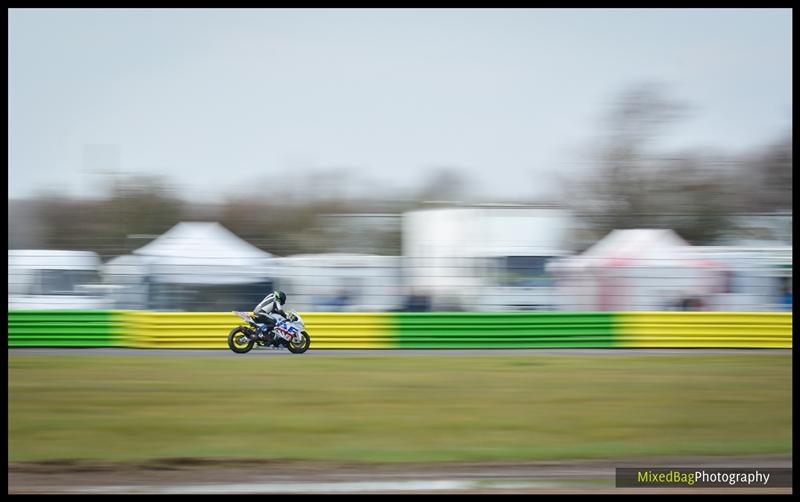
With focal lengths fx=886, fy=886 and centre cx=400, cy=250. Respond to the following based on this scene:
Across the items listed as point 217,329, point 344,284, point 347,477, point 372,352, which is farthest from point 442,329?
point 347,477

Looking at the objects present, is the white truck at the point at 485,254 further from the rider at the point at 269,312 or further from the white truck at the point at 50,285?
the white truck at the point at 50,285

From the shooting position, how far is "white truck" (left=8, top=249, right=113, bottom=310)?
56.2ft

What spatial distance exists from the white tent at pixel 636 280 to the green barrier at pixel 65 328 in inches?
314

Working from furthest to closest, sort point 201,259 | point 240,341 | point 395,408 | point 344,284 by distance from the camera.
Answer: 1. point 201,259
2. point 344,284
3. point 240,341
4. point 395,408

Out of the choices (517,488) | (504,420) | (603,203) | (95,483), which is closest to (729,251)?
(603,203)

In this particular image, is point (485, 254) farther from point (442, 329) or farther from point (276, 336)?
point (276, 336)

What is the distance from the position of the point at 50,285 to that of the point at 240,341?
548cm

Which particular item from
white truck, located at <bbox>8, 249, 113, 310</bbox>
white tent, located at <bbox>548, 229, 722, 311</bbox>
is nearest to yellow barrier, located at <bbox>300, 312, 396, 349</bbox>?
white tent, located at <bbox>548, 229, 722, 311</bbox>

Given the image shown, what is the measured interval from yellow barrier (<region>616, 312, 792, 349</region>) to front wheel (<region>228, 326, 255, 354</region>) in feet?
19.9

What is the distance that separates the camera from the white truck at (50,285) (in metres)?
17.1

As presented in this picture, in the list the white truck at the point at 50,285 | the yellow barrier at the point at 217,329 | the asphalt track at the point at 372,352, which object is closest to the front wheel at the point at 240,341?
the asphalt track at the point at 372,352

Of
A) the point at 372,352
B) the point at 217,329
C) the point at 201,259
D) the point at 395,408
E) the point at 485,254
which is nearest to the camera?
the point at 395,408

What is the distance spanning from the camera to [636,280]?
1620 cm
